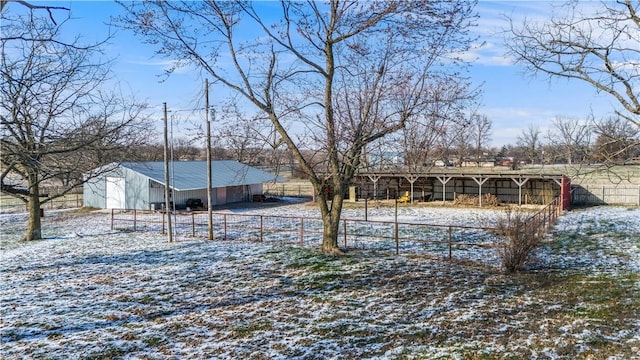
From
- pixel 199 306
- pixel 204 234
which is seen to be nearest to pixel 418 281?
pixel 199 306

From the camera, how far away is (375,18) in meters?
11.7

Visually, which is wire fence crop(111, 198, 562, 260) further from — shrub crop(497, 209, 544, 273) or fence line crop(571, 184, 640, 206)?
fence line crop(571, 184, 640, 206)

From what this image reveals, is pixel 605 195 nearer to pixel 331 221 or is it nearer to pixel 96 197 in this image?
pixel 331 221

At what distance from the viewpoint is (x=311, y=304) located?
9102 mm

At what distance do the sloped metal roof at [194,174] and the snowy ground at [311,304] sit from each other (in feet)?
46.9

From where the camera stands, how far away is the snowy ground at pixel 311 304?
6883mm

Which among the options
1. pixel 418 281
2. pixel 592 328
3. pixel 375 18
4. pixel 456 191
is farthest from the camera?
pixel 456 191

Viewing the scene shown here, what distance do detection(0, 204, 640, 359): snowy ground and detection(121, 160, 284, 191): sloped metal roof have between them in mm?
14286

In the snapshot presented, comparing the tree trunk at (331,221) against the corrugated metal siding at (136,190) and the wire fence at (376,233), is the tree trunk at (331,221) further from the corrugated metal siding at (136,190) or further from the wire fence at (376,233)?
the corrugated metal siding at (136,190)

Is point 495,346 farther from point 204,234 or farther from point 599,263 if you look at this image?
point 204,234

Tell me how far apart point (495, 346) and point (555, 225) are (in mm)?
16278

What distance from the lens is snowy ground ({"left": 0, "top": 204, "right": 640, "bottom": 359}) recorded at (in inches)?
271

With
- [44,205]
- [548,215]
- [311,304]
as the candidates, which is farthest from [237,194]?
[311,304]

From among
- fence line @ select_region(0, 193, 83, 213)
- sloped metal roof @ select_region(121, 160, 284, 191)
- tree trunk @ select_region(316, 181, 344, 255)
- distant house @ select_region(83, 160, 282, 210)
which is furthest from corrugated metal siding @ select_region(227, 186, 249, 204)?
tree trunk @ select_region(316, 181, 344, 255)
